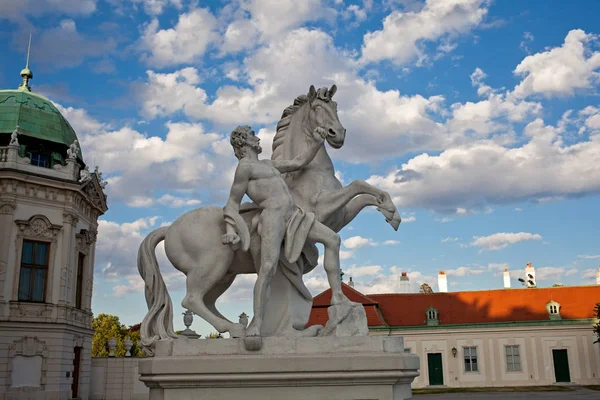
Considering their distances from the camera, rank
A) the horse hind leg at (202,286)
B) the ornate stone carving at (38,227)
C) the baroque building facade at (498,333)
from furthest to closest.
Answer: the baroque building facade at (498,333) → the ornate stone carving at (38,227) → the horse hind leg at (202,286)

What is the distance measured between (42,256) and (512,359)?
2601cm

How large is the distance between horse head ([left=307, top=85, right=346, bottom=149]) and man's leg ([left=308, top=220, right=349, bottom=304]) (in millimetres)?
931

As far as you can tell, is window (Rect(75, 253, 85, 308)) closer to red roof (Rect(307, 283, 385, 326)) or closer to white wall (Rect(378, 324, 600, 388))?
red roof (Rect(307, 283, 385, 326))

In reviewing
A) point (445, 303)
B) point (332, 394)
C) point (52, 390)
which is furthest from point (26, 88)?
point (332, 394)

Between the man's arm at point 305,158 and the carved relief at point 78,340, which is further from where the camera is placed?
the carved relief at point 78,340

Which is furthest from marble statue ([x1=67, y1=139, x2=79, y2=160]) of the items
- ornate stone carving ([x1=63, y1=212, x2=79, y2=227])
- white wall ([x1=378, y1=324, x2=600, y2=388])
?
white wall ([x1=378, y1=324, x2=600, y2=388])

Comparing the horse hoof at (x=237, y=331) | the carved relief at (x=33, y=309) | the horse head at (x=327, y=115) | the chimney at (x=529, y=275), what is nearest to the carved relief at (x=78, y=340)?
the carved relief at (x=33, y=309)

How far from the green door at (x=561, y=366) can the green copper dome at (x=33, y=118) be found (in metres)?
28.3

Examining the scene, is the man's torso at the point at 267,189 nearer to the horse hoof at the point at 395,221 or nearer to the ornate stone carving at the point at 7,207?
the horse hoof at the point at 395,221

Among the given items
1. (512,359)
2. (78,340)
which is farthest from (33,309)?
(512,359)

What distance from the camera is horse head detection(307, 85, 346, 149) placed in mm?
5410

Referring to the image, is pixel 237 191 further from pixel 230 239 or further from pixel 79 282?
pixel 79 282

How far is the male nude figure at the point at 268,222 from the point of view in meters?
4.71

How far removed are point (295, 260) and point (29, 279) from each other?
22.5 meters
